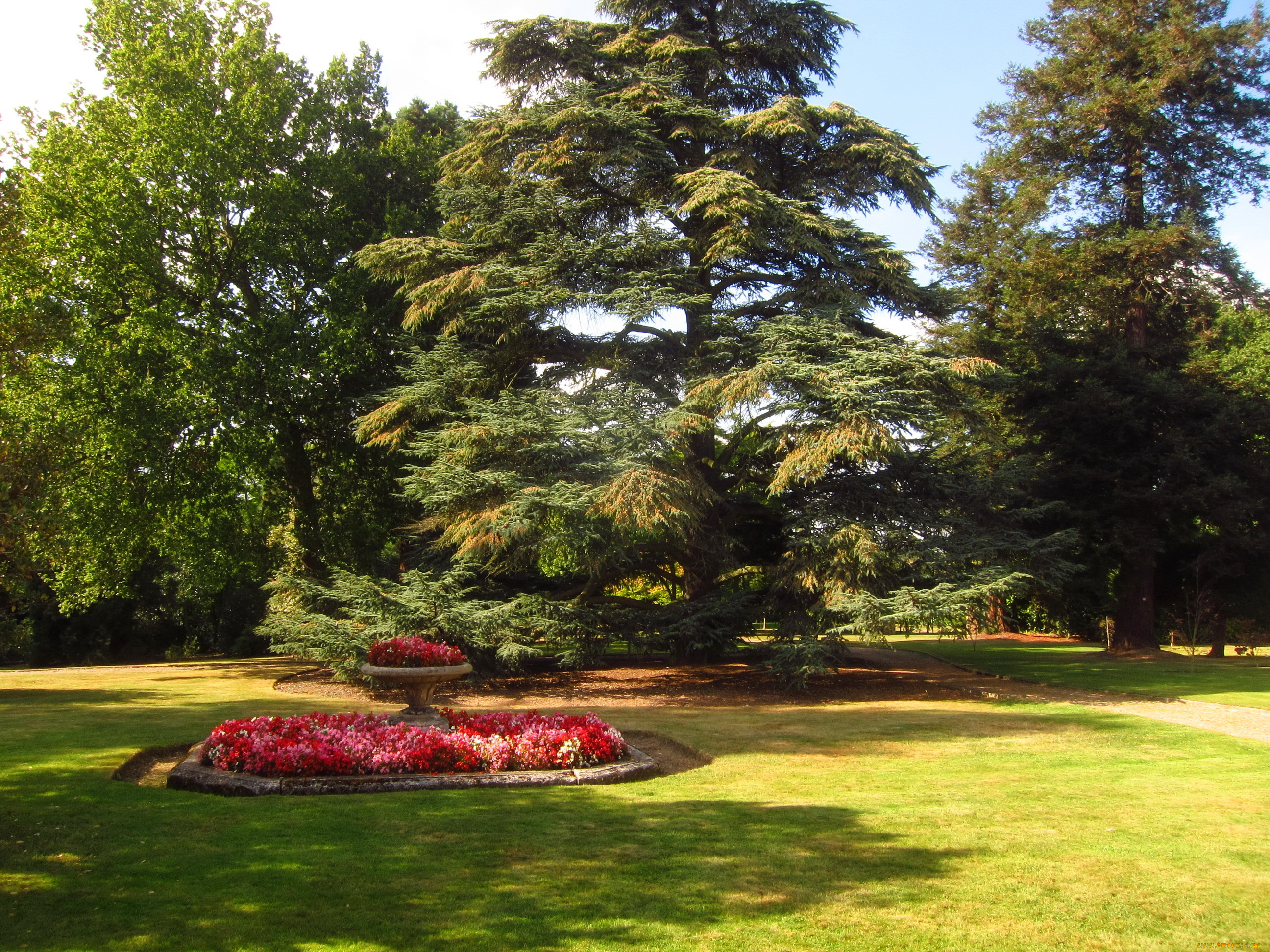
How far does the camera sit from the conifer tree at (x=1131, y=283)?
21.4m

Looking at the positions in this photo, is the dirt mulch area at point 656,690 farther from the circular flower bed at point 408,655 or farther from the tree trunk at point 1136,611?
the tree trunk at point 1136,611

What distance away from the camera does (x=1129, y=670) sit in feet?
63.5

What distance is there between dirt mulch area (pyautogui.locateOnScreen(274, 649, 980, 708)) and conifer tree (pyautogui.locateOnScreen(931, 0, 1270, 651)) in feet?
26.9

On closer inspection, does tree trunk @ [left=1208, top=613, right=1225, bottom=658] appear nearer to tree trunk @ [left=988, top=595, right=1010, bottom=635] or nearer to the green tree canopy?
tree trunk @ [left=988, top=595, right=1010, bottom=635]

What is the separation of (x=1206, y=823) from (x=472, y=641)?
1104 centimetres

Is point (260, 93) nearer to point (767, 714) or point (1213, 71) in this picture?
point (767, 714)

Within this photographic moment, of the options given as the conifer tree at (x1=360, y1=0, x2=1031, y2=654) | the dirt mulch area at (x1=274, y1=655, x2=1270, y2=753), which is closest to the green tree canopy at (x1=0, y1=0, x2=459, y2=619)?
the conifer tree at (x1=360, y1=0, x2=1031, y2=654)

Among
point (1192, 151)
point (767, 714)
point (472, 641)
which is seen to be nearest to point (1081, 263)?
Result: point (1192, 151)

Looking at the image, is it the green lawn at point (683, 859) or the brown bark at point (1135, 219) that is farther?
the brown bark at point (1135, 219)

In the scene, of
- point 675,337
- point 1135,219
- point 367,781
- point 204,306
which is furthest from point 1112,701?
point 204,306

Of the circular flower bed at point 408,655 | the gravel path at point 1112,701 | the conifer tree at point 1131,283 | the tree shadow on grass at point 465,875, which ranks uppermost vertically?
the conifer tree at point 1131,283

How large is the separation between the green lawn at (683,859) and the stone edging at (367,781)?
0.76ft

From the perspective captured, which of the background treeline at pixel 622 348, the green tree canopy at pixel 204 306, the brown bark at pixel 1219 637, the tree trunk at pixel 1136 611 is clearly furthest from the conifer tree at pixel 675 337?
the brown bark at pixel 1219 637

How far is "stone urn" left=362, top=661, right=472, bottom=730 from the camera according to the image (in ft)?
32.0
